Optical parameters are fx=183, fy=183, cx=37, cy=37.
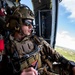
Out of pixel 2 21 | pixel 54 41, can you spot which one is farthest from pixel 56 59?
pixel 2 21

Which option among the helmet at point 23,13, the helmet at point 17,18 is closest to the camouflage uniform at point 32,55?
the helmet at point 17,18

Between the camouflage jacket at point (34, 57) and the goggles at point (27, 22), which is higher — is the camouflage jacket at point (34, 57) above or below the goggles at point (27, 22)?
below

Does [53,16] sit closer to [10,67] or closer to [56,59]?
[56,59]

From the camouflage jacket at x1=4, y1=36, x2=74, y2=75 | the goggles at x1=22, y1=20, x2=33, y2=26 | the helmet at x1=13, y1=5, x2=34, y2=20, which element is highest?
the helmet at x1=13, y1=5, x2=34, y2=20

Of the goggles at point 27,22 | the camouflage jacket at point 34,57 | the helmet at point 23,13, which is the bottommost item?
the camouflage jacket at point 34,57

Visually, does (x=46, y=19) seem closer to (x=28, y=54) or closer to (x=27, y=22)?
(x=27, y=22)

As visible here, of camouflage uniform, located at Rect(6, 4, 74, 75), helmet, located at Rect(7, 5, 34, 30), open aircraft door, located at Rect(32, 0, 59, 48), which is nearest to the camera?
camouflage uniform, located at Rect(6, 4, 74, 75)

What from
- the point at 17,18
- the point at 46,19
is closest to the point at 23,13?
the point at 17,18

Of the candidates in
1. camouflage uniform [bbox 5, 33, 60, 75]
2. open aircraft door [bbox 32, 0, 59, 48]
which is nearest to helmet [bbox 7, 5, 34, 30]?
camouflage uniform [bbox 5, 33, 60, 75]

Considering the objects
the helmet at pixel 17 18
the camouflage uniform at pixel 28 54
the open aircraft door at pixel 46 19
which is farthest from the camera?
the open aircraft door at pixel 46 19

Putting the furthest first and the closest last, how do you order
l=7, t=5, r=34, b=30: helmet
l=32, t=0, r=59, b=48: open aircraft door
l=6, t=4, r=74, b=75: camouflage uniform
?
1. l=32, t=0, r=59, b=48: open aircraft door
2. l=7, t=5, r=34, b=30: helmet
3. l=6, t=4, r=74, b=75: camouflage uniform

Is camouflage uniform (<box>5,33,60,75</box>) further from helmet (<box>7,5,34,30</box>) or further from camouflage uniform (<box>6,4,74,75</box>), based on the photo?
helmet (<box>7,5,34,30</box>)

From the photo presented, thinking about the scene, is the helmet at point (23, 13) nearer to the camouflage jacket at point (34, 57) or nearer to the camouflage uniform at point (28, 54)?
the camouflage uniform at point (28, 54)

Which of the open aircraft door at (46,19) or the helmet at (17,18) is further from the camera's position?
the open aircraft door at (46,19)
